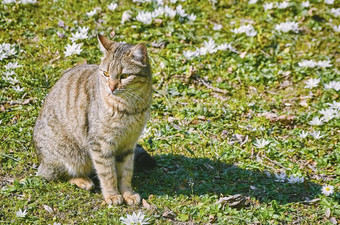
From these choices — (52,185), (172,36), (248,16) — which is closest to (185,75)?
(172,36)

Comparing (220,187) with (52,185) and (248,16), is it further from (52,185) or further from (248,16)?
(248,16)

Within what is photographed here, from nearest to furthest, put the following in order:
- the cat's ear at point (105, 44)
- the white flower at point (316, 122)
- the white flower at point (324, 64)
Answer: the cat's ear at point (105, 44) → the white flower at point (316, 122) → the white flower at point (324, 64)

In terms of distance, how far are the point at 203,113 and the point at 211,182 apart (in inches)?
56.6

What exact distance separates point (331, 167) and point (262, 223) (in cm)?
164

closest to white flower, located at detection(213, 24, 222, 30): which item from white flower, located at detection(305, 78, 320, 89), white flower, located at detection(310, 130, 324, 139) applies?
white flower, located at detection(305, 78, 320, 89)

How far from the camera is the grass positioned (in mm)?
4672

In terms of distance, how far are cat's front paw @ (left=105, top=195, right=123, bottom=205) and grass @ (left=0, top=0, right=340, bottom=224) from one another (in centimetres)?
8

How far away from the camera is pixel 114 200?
4641mm

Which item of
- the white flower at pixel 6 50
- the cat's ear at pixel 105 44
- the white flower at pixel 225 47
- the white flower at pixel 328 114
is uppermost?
the cat's ear at pixel 105 44

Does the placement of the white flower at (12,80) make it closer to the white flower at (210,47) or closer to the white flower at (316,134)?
the white flower at (210,47)

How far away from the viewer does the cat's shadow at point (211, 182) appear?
497 centimetres

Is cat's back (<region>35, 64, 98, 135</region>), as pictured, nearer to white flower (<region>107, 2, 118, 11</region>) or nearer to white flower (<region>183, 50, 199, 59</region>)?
white flower (<region>183, 50, 199, 59</region>)

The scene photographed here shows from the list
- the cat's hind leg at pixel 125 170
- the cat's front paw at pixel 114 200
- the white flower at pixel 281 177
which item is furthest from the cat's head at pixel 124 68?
the white flower at pixel 281 177

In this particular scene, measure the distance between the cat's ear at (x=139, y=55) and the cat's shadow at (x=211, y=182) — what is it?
4.69 feet
